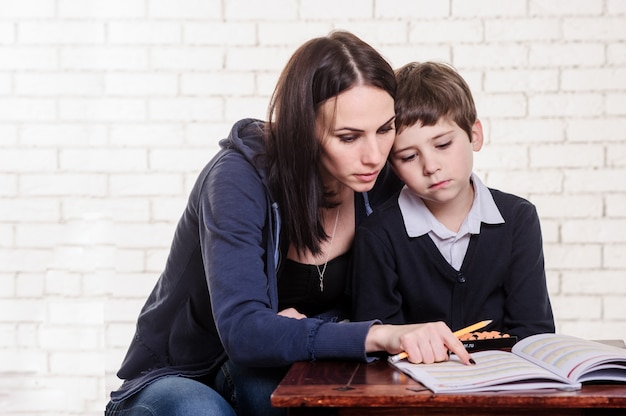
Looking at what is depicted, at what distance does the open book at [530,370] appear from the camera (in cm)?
119

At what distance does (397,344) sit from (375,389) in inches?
8.6

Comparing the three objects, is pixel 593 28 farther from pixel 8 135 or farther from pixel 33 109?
pixel 8 135

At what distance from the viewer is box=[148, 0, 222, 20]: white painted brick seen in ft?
10.3

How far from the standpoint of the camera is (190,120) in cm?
314

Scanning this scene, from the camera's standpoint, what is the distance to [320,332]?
1.43 metres

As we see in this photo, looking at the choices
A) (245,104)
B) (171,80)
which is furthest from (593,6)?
(171,80)

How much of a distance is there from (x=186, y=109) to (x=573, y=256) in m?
1.49

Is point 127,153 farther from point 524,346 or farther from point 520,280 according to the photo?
point 524,346

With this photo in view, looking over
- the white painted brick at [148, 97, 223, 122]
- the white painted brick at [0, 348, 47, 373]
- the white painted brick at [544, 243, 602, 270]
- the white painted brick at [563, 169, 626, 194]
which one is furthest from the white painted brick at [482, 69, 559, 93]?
the white painted brick at [0, 348, 47, 373]

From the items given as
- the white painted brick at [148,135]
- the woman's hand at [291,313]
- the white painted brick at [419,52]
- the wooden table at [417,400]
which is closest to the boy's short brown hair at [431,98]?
the woman's hand at [291,313]

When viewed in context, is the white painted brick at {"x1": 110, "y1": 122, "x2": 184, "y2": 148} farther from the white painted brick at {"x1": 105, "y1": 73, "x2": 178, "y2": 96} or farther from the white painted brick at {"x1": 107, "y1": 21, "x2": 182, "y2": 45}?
the white painted brick at {"x1": 107, "y1": 21, "x2": 182, "y2": 45}

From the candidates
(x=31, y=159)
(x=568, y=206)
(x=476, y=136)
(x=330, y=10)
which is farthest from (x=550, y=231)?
(x=31, y=159)

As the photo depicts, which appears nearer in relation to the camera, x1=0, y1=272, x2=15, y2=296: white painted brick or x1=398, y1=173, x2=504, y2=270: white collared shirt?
x1=398, y1=173, x2=504, y2=270: white collared shirt

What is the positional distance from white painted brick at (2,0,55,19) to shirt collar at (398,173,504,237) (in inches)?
74.6
